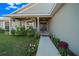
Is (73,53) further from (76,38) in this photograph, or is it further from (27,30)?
(27,30)

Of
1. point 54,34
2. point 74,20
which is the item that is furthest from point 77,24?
point 54,34

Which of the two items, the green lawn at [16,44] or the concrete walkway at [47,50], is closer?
the concrete walkway at [47,50]

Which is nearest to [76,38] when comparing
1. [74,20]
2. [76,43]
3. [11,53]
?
[76,43]

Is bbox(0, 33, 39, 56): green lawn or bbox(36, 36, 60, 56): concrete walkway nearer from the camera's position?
bbox(36, 36, 60, 56): concrete walkway

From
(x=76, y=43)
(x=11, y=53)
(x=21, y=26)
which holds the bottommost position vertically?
(x=11, y=53)

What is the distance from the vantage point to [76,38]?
4438 millimetres

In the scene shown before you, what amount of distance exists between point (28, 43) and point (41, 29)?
0.77 metres

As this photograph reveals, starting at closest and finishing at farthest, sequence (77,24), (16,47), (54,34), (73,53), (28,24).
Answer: (77,24), (73,53), (16,47), (28,24), (54,34)

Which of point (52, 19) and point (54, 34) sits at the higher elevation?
point (52, 19)

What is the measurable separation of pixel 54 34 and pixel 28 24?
2360 millimetres

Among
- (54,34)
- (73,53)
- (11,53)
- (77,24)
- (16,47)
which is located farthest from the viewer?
(54,34)

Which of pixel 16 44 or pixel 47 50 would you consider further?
pixel 16 44

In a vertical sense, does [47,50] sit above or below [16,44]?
below

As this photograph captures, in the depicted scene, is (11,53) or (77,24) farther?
(11,53)
